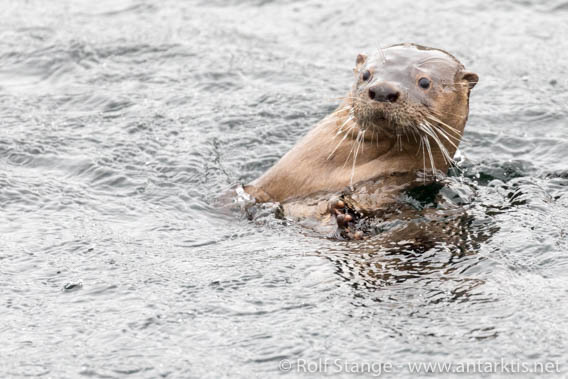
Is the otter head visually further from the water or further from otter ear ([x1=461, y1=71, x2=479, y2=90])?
the water

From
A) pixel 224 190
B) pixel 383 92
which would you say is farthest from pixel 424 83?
pixel 224 190

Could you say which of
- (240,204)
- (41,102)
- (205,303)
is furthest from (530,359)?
(41,102)

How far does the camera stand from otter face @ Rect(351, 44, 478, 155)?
250 inches

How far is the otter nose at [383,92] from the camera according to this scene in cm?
629

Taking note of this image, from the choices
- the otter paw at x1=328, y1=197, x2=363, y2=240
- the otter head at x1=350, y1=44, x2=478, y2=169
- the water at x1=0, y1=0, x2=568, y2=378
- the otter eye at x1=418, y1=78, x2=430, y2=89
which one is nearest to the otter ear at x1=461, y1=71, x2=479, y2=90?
the otter head at x1=350, y1=44, x2=478, y2=169

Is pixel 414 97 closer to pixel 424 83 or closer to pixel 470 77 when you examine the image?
pixel 424 83

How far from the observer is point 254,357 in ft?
16.4

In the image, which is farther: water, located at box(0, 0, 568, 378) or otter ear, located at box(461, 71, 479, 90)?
otter ear, located at box(461, 71, 479, 90)

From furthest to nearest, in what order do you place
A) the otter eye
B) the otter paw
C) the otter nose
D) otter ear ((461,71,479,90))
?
otter ear ((461,71,479,90)), the otter eye, the otter paw, the otter nose

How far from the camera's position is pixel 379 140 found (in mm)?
6988

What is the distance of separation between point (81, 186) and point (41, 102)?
90.1 inches

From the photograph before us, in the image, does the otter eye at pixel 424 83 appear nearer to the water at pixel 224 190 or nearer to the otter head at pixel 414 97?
the otter head at pixel 414 97

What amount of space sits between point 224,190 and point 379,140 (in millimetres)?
1437

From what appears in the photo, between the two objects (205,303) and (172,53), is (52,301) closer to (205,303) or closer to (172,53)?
(205,303)
